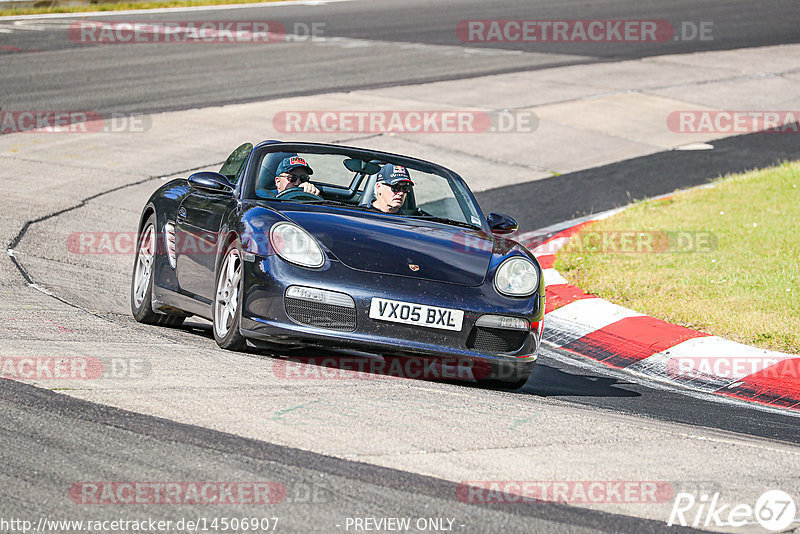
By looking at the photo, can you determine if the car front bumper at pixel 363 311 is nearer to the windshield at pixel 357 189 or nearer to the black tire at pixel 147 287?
the windshield at pixel 357 189

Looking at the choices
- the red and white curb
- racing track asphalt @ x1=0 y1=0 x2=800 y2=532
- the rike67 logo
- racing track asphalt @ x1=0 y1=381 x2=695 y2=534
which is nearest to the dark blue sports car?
racing track asphalt @ x1=0 y1=0 x2=800 y2=532

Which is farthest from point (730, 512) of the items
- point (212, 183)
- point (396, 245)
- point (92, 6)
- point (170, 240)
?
point (92, 6)

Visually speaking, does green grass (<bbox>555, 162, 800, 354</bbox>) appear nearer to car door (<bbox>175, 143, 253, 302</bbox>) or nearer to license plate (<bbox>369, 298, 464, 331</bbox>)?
license plate (<bbox>369, 298, 464, 331</bbox>)

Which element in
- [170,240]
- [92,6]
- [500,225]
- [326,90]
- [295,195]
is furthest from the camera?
[92,6]

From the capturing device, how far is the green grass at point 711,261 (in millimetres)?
8516

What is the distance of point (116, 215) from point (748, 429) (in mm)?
7639

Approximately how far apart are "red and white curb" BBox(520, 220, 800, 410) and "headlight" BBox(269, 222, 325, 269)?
2649 millimetres

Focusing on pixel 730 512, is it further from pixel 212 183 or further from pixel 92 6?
pixel 92 6

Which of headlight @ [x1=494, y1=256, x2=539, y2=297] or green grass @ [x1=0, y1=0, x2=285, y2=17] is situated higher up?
green grass @ [x1=0, y1=0, x2=285, y2=17]

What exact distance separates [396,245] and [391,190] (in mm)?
832

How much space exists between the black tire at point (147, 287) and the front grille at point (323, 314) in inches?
82.9

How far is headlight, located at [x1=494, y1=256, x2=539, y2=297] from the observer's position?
21.1ft

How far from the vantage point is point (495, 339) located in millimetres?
6332

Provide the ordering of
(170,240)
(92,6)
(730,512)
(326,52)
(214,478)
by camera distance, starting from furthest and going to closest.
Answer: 1. (92,6)
2. (326,52)
3. (170,240)
4. (730,512)
5. (214,478)
